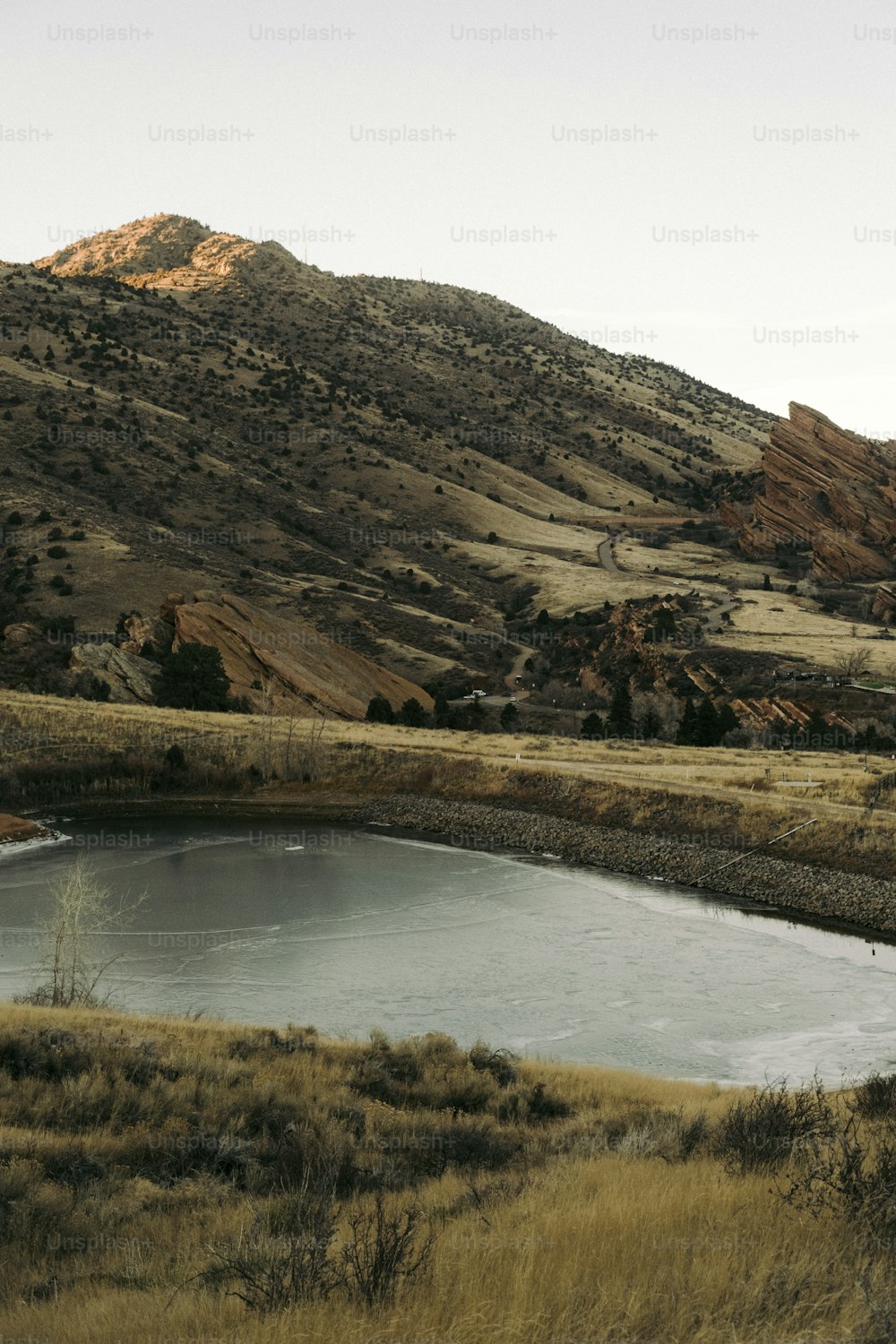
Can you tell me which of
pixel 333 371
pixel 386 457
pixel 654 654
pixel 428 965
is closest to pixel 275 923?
pixel 428 965

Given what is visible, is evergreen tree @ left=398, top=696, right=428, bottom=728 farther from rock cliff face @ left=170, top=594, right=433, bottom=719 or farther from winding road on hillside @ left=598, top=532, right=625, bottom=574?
winding road on hillside @ left=598, top=532, right=625, bottom=574

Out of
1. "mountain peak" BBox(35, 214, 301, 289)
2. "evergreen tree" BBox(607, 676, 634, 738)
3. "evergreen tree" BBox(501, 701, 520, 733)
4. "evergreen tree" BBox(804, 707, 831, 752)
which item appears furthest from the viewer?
"mountain peak" BBox(35, 214, 301, 289)

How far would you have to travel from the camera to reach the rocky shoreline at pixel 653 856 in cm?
2806

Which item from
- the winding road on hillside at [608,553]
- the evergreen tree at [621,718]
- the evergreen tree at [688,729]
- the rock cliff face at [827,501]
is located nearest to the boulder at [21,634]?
the evergreen tree at [621,718]

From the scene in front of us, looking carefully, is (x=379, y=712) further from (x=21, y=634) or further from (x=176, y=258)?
(x=176, y=258)

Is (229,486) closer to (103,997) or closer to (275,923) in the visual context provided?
(275,923)

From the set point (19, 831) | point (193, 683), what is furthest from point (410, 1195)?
point (193, 683)

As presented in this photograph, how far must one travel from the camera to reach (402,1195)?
884 cm

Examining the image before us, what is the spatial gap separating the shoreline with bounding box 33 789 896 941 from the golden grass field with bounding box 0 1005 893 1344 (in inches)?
577

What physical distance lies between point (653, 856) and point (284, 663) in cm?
2567

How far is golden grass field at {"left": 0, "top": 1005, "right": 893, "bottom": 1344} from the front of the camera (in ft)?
18.7

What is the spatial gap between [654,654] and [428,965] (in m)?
42.7

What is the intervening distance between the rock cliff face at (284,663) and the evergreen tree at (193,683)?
1.91 meters

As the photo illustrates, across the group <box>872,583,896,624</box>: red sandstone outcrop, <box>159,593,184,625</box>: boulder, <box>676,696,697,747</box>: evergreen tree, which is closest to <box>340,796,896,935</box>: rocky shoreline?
<box>676,696,697,747</box>: evergreen tree
